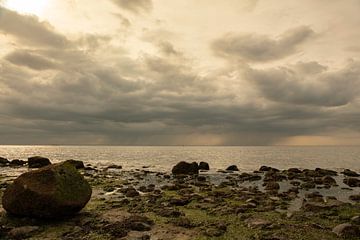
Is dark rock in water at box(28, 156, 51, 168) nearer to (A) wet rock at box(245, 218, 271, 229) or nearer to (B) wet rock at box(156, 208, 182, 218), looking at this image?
(B) wet rock at box(156, 208, 182, 218)

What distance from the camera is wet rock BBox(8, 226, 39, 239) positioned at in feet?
54.3

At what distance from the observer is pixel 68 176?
20.2 meters

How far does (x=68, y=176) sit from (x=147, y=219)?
5.51m

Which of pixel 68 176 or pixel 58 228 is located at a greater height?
pixel 68 176

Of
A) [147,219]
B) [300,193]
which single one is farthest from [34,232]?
[300,193]

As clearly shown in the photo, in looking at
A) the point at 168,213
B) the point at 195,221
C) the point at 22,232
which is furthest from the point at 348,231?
the point at 22,232

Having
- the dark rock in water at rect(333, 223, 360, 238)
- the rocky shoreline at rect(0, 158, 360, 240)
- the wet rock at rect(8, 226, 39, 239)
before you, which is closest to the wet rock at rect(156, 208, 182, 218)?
the rocky shoreline at rect(0, 158, 360, 240)

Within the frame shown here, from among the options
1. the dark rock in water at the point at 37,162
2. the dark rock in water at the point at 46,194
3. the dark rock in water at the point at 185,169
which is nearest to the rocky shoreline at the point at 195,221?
the dark rock in water at the point at 46,194

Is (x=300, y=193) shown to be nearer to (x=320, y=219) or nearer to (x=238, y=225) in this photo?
(x=320, y=219)

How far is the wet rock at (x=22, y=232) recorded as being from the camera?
1656 cm

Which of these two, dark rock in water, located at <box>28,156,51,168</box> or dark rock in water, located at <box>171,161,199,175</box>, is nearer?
dark rock in water, located at <box>171,161,199,175</box>

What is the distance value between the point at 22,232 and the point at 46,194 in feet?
7.71

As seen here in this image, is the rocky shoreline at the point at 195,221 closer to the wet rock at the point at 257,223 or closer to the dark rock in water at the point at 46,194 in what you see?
the wet rock at the point at 257,223

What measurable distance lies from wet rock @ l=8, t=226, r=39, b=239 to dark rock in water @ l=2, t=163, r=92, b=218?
122cm
